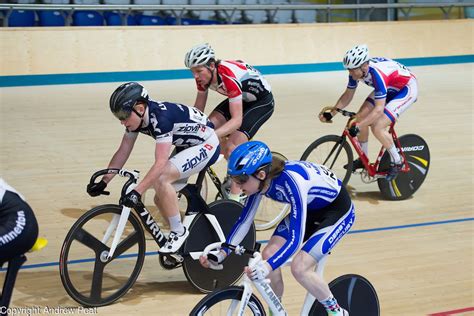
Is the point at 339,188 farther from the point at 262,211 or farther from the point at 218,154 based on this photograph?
the point at 262,211

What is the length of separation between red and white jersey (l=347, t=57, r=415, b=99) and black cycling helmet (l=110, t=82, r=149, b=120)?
261cm

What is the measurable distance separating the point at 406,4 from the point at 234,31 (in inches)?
179

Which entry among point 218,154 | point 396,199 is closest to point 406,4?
point 396,199

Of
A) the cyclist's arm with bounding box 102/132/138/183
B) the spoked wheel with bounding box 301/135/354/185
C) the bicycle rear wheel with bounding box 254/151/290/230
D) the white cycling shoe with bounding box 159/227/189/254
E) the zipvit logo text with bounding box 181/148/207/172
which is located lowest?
the bicycle rear wheel with bounding box 254/151/290/230

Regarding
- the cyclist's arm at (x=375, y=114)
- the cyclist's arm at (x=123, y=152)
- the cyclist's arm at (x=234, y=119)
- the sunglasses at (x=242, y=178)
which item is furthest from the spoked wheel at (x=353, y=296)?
the cyclist's arm at (x=375, y=114)

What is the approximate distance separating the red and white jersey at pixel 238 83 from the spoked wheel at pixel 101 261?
4.17 feet

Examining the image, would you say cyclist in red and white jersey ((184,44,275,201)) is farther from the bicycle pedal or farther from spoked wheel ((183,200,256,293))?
the bicycle pedal

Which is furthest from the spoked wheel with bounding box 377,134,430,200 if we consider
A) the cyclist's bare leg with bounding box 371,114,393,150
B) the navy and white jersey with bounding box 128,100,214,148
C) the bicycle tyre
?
the bicycle tyre

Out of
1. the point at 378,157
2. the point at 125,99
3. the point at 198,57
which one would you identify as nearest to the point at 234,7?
the point at 378,157

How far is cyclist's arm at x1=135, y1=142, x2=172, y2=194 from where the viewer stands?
447 centimetres

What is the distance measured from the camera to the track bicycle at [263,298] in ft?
11.1

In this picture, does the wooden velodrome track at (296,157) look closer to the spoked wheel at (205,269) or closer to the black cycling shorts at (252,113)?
the spoked wheel at (205,269)

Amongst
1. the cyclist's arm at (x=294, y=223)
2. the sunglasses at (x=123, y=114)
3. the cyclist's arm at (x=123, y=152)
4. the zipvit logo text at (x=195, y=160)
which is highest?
the sunglasses at (x=123, y=114)

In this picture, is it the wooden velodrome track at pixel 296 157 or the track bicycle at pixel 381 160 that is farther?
the track bicycle at pixel 381 160
